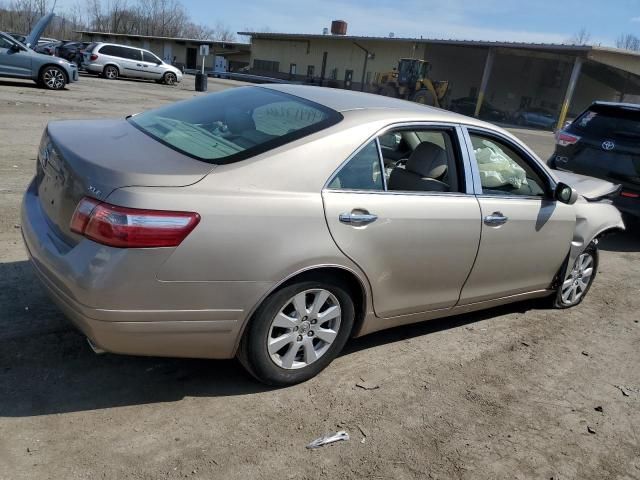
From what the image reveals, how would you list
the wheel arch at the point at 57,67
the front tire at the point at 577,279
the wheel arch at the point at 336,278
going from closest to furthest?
the wheel arch at the point at 336,278, the front tire at the point at 577,279, the wheel arch at the point at 57,67

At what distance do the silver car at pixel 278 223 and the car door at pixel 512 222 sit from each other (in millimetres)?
15

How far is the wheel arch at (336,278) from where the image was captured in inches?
114

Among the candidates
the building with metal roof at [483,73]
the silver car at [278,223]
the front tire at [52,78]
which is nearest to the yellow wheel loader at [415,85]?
the building with metal roof at [483,73]

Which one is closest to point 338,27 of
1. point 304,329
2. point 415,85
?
point 415,85

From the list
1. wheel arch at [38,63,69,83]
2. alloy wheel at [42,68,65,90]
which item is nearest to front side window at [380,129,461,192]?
wheel arch at [38,63,69,83]

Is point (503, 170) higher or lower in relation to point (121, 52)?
higher

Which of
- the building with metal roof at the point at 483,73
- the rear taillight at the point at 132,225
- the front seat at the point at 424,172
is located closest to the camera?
the rear taillight at the point at 132,225

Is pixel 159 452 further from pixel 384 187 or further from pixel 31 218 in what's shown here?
pixel 384 187

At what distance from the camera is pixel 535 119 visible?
39.3 m

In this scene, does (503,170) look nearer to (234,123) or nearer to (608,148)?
(234,123)

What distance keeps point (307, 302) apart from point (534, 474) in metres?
1.45

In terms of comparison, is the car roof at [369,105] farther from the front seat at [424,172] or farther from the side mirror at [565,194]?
the side mirror at [565,194]

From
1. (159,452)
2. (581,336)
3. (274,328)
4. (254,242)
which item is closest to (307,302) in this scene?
(274,328)

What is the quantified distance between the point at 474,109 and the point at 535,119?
4217 mm
